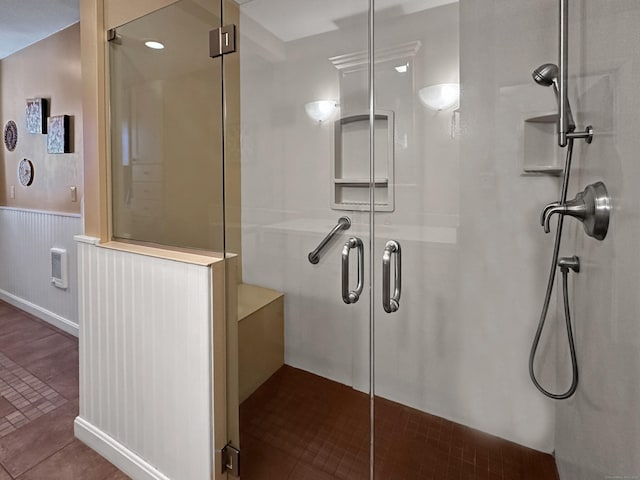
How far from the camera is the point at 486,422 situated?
1.59 metres

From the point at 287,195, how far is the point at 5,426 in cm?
200

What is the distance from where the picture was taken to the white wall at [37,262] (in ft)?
10.2

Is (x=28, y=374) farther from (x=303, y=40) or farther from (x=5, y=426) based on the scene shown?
(x=303, y=40)

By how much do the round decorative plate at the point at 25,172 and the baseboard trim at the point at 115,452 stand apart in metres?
2.76

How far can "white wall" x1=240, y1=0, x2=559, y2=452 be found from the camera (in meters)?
1.51

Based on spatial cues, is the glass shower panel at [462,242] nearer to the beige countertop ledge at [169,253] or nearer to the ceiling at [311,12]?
the ceiling at [311,12]

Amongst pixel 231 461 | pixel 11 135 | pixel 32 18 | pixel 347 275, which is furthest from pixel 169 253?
pixel 11 135

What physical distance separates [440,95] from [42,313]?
3.93 meters

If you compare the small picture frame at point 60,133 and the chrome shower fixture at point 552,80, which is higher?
the small picture frame at point 60,133

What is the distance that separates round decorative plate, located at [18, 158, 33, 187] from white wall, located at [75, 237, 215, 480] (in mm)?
2524

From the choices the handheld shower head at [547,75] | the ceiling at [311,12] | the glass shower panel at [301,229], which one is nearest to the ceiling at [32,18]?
the ceiling at [311,12]

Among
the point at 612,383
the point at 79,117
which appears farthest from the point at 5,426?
the point at 612,383

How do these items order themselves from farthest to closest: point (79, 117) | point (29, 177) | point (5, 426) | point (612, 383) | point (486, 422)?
point (29, 177)
point (79, 117)
point (5, 426)
point (486, 422)
point (612, 383)

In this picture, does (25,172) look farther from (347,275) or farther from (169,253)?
(347,275)
